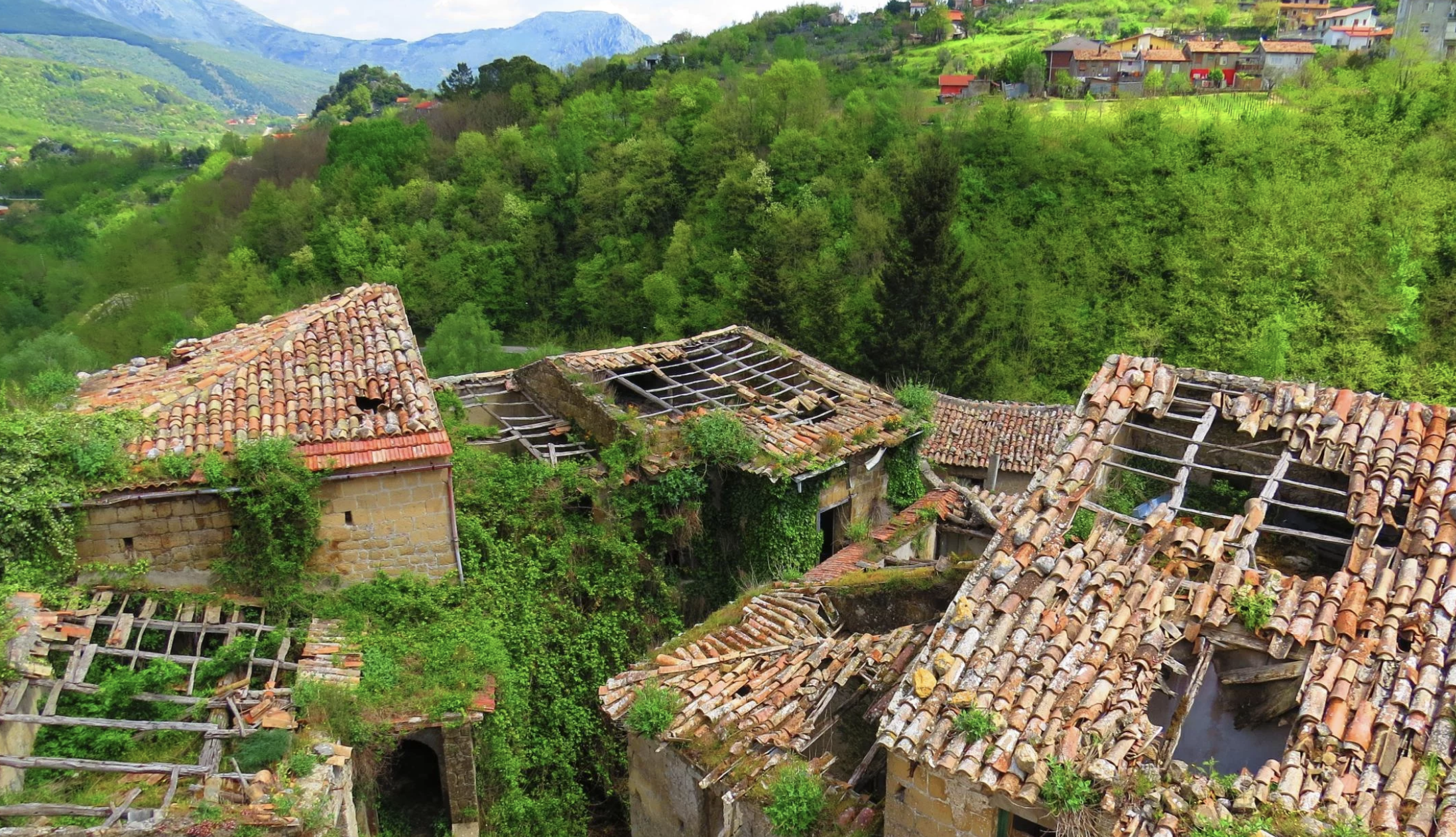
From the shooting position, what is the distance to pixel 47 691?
8359 millimetres

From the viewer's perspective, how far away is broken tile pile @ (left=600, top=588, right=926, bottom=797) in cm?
881

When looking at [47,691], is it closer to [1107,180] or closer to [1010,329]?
[1010,329]

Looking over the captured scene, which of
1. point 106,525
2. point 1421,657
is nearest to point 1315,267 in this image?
point 1421,657

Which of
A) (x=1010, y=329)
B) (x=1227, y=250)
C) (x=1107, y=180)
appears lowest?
(x=1010, y=329)

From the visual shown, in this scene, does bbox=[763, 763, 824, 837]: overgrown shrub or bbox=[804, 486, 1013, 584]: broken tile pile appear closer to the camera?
bbox=[763, 763, 824, 837]: overgrown shrub

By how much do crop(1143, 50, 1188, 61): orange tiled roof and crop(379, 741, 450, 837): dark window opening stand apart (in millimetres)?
65447

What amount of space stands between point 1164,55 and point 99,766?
71197 mm

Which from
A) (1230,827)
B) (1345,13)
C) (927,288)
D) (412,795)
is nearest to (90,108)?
(927,288)

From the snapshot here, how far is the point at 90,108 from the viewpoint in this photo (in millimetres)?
140250

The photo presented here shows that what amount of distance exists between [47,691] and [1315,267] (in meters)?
43.6

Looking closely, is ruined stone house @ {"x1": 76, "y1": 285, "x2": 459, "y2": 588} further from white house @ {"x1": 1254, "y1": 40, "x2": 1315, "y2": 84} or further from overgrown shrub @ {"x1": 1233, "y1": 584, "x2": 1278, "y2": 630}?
white house @ {"x1": 1254, "y1": 40, "x2": 1315, "y2": 84}

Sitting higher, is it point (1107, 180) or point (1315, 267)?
point (1107, 180)

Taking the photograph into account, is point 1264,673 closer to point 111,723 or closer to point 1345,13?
point 111,723

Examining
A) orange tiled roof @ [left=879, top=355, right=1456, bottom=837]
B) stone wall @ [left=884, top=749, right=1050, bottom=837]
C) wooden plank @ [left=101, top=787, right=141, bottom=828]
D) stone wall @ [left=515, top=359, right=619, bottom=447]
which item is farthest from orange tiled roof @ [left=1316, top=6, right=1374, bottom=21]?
wooden plank @ [left=101, top=787, right=141, bottom=828]
